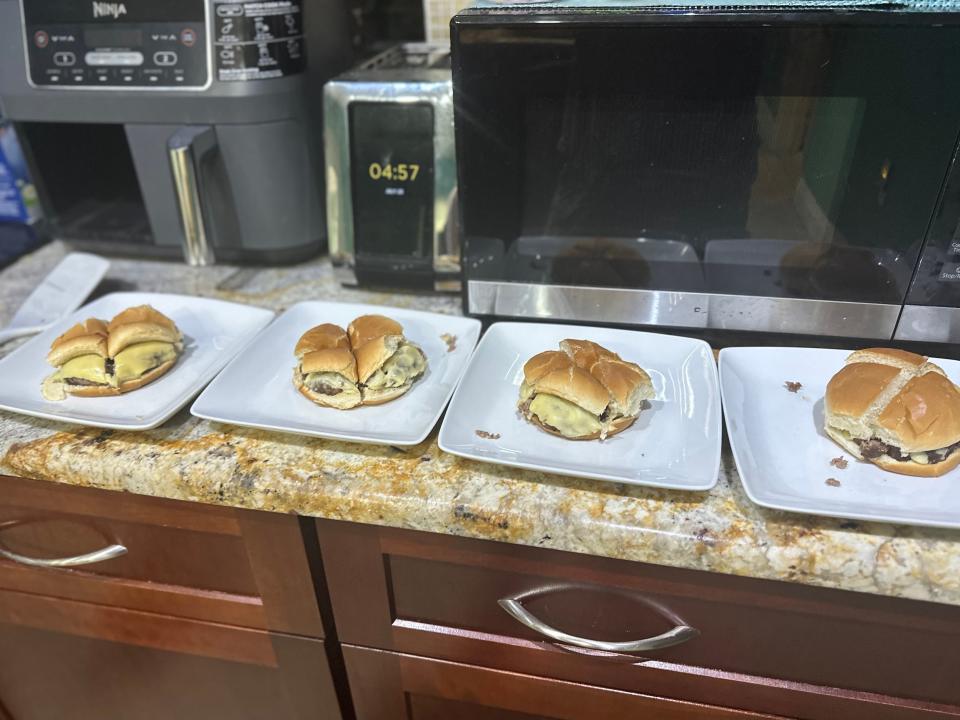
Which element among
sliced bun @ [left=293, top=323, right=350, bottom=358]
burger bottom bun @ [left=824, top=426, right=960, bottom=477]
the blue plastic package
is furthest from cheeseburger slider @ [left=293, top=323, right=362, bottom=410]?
the blue plastic package

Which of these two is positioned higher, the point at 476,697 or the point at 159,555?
the point at 159,555

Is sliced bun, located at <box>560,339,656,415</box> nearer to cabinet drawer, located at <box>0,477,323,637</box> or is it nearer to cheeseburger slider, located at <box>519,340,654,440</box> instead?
cheeseburger slider, located at <box>519,340,654,440</box>

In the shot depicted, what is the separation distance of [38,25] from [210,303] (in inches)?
18.2

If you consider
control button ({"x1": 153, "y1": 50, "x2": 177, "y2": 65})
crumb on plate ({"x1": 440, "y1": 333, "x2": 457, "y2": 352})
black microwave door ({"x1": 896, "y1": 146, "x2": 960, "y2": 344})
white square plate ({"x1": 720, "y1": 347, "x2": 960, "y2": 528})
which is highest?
control button ({"x1": 153, "y1": 50, "x2": 177, "y2": 65})

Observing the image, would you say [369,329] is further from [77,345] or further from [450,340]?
[77,345]

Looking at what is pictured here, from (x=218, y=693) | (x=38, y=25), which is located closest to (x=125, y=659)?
(x=218, y=693)

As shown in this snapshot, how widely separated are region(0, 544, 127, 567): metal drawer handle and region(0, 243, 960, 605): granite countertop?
0.11m

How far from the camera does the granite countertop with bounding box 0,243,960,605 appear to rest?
0.57 meters

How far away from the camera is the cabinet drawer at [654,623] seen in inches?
24.1

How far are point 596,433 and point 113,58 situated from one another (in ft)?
2.72

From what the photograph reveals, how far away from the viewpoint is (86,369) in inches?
29.6

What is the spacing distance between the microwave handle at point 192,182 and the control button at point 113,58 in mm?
110

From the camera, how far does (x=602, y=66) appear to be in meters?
0.69

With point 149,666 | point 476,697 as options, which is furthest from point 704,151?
point 149,666
